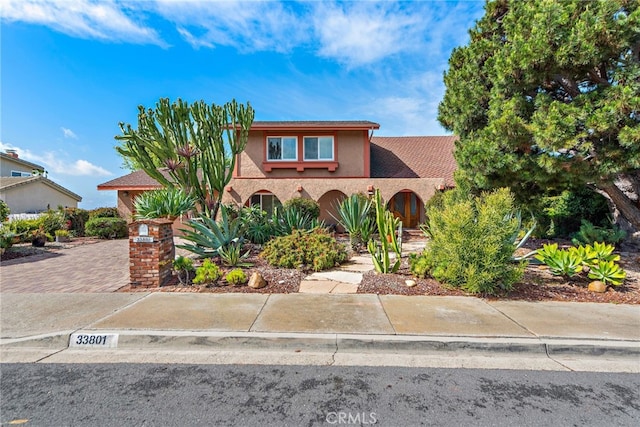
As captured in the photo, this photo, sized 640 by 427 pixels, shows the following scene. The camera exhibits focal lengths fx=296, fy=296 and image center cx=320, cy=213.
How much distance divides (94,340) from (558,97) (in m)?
11.3

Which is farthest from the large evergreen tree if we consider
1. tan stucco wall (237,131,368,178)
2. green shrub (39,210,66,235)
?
green shrub (39,210,66,235)

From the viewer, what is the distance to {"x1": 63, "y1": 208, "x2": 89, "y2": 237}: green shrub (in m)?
14.9

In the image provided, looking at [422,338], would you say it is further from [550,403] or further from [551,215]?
[551,215]

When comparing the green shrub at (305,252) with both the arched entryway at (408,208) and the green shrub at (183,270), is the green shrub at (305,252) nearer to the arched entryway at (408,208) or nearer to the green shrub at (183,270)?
the green shrub at (183,270)

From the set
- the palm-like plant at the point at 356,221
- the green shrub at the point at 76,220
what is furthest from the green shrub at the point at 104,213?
the palm-like plant at the point at 356,221

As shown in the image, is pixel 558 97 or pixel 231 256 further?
pixel 558 97

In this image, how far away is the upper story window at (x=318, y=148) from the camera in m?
17.4

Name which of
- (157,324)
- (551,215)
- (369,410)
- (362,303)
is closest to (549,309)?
(362,303)

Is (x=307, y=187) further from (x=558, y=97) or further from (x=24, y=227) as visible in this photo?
(x=24, y=227)

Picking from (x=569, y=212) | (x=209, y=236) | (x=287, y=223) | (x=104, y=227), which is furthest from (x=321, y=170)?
(x=569, y=212)

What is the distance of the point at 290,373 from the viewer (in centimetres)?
335

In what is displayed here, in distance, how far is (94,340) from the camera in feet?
13.1

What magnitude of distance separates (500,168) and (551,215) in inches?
290

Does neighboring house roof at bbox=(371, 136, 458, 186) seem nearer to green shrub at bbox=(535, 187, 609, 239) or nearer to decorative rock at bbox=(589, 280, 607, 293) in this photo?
green shrub at bbox=(535, 187, 609, 239)
